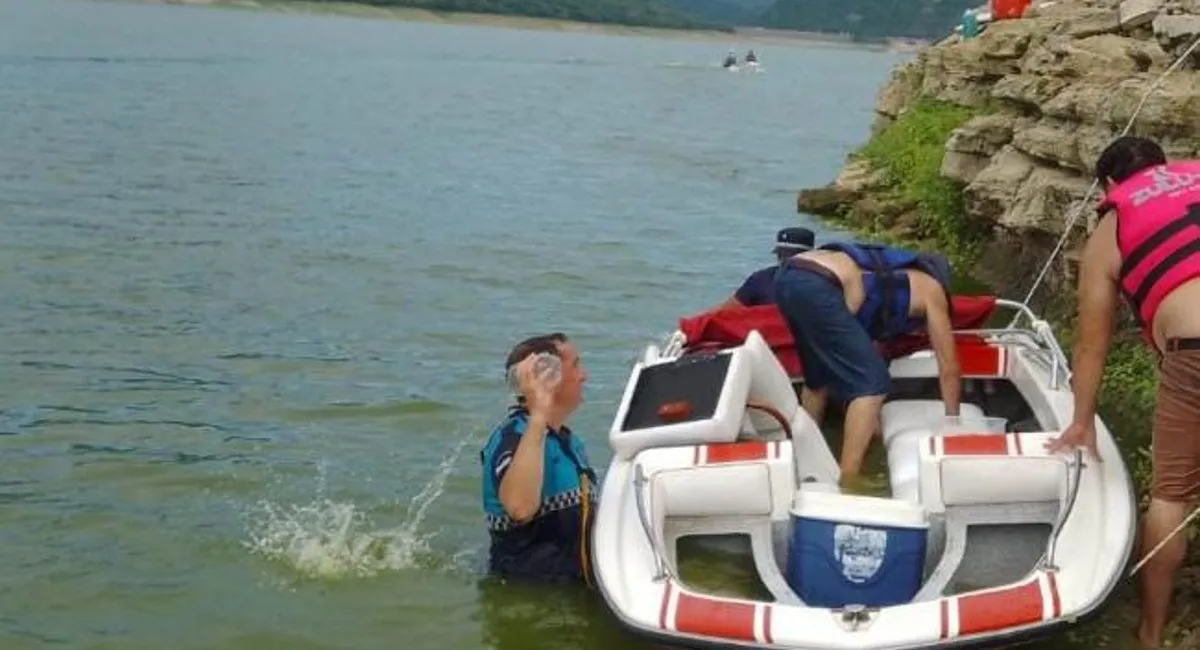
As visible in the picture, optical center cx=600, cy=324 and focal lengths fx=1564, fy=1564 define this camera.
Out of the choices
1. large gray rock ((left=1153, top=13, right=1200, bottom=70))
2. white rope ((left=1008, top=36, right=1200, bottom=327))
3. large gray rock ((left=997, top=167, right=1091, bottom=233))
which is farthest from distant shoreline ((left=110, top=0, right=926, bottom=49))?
white rope ((left=1008, top=36, right=1200, bottom=327))

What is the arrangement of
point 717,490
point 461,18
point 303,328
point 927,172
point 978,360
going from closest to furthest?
point 717,490, point 978,360, point 303,328, point 927,172, point 461,18

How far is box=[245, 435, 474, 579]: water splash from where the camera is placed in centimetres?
811

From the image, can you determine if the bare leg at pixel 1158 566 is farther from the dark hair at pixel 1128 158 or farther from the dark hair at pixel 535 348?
the dark hair at pixel 535 348

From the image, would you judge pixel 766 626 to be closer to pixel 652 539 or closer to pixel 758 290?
pixel 652 539

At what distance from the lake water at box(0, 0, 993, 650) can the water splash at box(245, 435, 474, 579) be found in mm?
26

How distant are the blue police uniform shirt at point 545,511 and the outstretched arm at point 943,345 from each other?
2410mm

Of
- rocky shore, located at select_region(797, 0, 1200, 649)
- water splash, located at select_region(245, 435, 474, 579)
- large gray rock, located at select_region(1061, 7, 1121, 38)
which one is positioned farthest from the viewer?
large gray rock, located at select_region(1061, 7, 1121, 38)

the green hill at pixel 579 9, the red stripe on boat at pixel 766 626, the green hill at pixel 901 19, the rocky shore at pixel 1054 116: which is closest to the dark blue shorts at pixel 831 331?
the red stripe on boat at pixel 766 626

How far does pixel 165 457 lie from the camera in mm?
9945

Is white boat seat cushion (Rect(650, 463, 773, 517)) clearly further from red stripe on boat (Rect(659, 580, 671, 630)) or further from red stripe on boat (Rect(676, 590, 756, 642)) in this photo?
red stripe on boat (Rect(676, 590, 756, 642))

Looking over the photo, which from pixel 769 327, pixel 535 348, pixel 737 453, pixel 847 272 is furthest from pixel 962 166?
pixel 535 348

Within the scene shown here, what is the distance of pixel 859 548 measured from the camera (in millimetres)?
6273

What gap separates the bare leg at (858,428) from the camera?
8.51m

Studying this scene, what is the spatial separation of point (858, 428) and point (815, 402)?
0.72 meters
